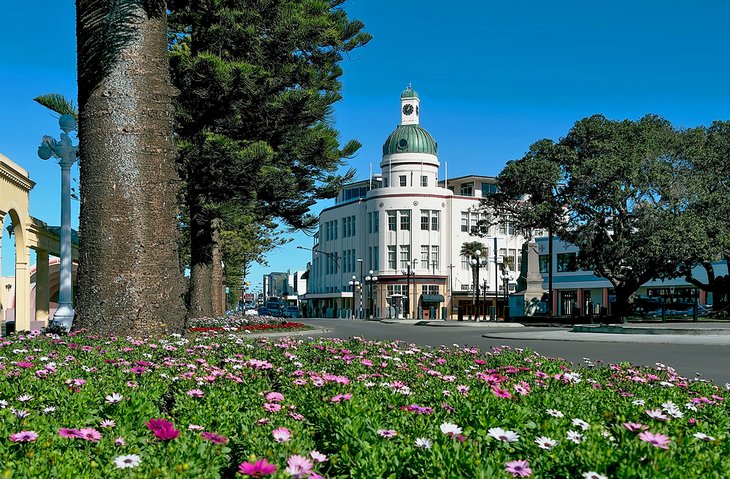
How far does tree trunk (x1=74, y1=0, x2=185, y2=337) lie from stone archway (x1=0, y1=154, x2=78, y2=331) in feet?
38.8

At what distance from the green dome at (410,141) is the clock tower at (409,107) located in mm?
2632

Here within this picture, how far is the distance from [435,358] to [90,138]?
5520 mm

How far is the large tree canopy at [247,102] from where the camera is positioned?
21.8 metres

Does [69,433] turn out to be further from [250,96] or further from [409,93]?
[409,93]

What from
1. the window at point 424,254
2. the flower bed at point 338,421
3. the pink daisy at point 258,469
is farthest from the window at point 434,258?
the pink daisy at point 258,469

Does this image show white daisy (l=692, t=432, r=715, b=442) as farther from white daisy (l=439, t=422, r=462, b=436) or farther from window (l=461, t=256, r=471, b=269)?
window (l=461, t=256, r=471, b=269)

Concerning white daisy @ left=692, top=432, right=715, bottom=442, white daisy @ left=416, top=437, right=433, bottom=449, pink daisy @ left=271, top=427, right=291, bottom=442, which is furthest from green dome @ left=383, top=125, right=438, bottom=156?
white daisy @ left=416, top=437, right=433, bottom=449

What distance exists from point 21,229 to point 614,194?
26460mm

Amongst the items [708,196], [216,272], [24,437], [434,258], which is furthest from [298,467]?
[434,258]

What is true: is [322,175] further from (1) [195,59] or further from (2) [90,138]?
(2) [90,138]

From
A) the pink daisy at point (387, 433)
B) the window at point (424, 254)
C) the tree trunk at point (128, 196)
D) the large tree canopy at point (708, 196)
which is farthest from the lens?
the window at point (424, 254)

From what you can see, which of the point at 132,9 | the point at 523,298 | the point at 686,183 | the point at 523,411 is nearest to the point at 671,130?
the point at 686,183

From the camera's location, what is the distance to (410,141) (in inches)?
3905

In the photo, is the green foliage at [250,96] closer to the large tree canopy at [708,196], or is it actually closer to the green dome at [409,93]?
the large tree canopy at [708,196]
